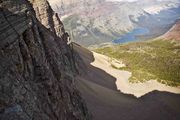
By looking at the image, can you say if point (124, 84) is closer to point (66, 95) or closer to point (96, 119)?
point (96, 119)

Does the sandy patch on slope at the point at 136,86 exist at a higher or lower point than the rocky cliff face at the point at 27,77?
lower

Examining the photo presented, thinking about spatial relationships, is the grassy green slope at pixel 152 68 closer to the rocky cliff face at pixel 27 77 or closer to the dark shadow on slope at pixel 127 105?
the dark shadow on slope at pixel 127 105

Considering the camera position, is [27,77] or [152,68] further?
[152,68]

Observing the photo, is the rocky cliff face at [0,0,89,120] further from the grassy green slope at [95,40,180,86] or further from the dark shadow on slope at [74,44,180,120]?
the grassy green slope at [95,40,180,86]

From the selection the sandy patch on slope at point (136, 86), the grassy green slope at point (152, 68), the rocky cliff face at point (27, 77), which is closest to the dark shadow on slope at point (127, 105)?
the sandy patch on slope at point (136, 86)

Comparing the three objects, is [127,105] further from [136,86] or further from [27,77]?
[27,77]

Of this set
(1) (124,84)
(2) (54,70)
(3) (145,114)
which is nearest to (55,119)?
(2) (54,70)

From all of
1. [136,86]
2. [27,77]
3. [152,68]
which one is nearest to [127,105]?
[136,86]

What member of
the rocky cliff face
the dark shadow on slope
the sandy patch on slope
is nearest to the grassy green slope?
the sandy patch on slope
